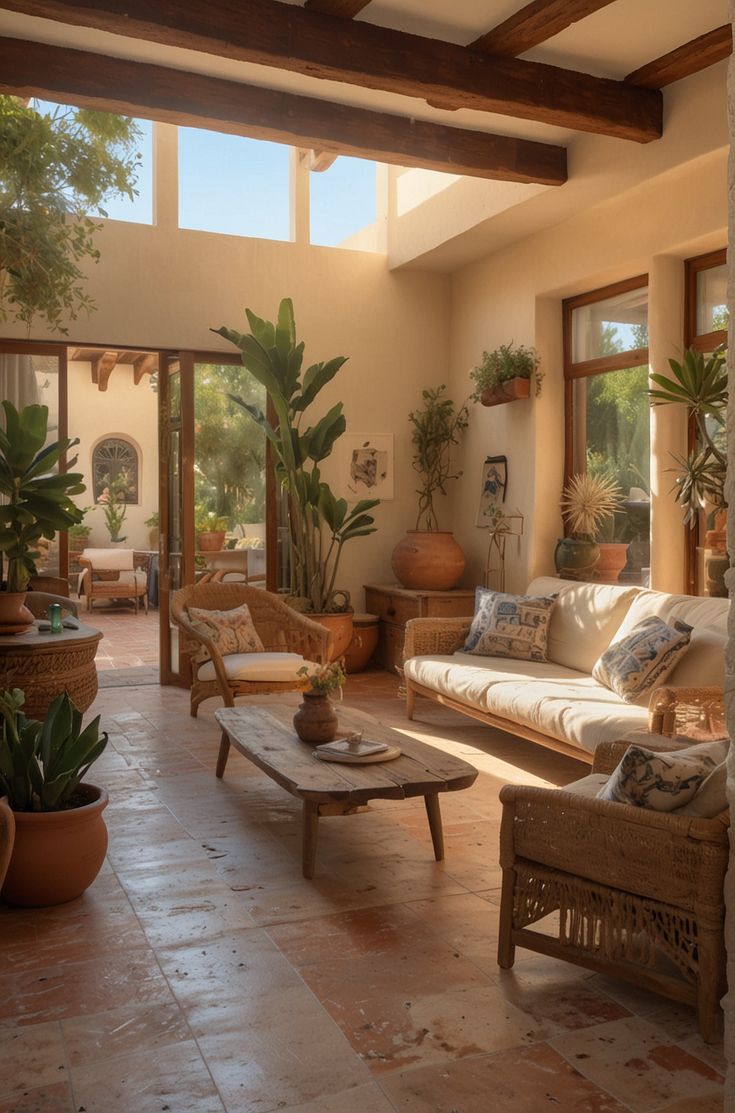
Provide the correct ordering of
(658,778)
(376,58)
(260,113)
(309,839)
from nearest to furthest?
(658,778) → (309,839) → (376,58) → (260,113)

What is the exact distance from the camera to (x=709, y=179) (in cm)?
522

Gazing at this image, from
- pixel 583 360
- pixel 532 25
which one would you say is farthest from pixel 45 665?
pixel 583 360

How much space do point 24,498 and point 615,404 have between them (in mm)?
3829

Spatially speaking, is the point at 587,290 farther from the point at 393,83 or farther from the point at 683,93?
the point at 393,83

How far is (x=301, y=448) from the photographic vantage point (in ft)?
24.0

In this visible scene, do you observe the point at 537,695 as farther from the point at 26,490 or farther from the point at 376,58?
the point at 376,58

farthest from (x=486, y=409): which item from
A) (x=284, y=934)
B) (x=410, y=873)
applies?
(x=284, y=934)

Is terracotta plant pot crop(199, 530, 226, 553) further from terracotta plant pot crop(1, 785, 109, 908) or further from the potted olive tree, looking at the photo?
terracotta plant pot crop(1, 785, 109, 908)

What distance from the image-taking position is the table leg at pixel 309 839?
11.3ft

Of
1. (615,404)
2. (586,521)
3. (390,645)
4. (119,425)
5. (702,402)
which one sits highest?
(119,425)

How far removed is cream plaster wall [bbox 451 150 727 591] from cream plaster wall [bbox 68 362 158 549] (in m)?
7.58

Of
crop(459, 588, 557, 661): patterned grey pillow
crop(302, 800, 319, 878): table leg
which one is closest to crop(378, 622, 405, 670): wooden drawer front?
crop(459, 588, 557, 661): patterned grey pillow

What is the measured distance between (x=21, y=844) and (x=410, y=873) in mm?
1380

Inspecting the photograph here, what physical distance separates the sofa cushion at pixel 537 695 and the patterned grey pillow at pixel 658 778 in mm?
1094
